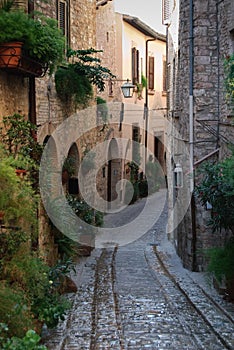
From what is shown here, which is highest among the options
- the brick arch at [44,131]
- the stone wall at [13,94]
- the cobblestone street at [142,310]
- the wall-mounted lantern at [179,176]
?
the stone wall at [13,94]

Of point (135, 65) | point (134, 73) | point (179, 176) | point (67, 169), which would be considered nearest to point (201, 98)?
point (179, 176)

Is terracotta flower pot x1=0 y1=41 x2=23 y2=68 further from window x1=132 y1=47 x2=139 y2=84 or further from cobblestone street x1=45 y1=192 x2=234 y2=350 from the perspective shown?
window x1=132 y1=47 x2=139 y2=84

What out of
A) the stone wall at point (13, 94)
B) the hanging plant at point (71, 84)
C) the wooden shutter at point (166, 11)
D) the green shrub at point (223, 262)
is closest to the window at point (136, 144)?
the wooden shutter at point (166, 11)

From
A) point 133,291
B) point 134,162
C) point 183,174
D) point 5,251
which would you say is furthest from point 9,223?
point 134,162

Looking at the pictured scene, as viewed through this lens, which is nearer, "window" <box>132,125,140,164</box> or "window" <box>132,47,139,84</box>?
"window" <box>132,47,139,84</box>

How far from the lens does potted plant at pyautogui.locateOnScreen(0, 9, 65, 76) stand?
777cm

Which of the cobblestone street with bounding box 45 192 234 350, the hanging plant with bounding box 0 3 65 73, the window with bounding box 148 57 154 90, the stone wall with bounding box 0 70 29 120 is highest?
the window with bounding box 148 57 154 90

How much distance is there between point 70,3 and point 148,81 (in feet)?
53.4

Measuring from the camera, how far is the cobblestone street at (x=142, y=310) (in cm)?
781

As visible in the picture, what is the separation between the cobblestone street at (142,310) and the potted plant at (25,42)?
367 centimetres

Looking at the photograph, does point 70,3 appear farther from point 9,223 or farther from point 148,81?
point 148,81

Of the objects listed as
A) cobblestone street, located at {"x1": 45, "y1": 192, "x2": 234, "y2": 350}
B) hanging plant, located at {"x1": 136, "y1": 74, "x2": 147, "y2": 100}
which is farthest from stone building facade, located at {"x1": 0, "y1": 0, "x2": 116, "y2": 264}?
hanging plant, located at {"x1": 136, "y1": 74, "x2": 147, "y2": 100}

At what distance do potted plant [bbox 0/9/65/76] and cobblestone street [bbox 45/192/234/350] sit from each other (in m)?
3.67

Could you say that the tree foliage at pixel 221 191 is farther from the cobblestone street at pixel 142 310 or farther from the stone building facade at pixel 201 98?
the stone building facade at pixel 201 98
